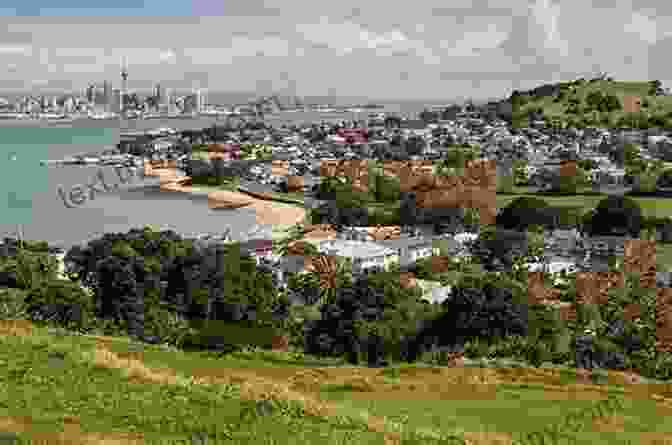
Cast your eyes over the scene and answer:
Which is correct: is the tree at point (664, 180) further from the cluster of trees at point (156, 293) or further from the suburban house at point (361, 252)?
the cluster of trees at point (156, 293)

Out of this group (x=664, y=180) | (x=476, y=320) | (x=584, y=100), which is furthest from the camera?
(x=584, y=100)

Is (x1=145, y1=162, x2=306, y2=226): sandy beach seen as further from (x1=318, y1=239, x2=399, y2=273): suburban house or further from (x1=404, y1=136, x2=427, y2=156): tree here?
(x1=404, y1=136, x2=427, y2=156): tree

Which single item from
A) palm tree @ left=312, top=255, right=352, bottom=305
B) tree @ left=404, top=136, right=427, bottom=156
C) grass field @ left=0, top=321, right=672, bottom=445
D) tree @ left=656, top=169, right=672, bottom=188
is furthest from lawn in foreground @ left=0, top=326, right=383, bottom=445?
tree @ left=404, top=136, right=427, bottom=156

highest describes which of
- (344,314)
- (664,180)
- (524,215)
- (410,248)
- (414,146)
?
(414,146)

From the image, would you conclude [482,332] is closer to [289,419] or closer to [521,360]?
[521,360]

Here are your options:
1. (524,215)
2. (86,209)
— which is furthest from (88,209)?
(524,215)

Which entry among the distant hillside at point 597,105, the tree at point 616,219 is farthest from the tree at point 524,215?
the distant hillside at point 597,105

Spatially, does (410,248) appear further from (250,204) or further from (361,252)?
(250,204)
